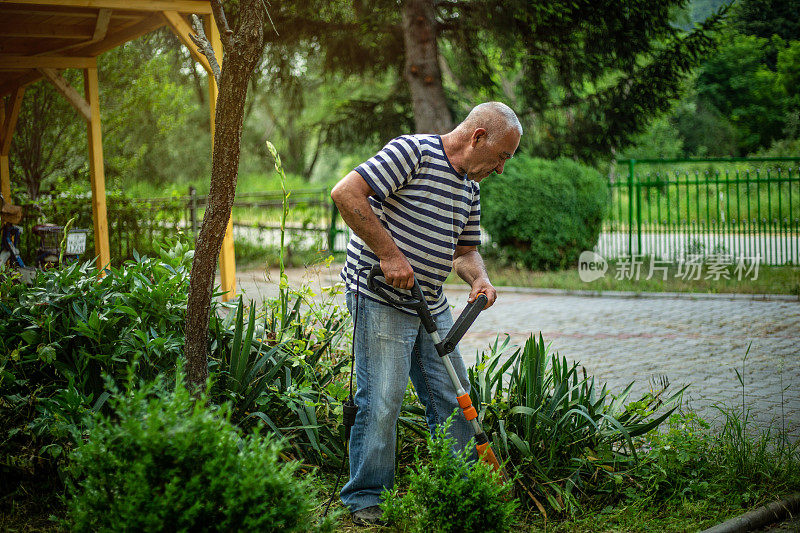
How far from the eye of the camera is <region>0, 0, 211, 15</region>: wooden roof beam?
679 cm

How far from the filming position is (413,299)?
3.26 m

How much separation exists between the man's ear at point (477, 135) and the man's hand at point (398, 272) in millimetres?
607

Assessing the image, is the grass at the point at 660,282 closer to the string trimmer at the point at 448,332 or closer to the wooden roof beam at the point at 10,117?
the wooden roof beam at the point at 10,117

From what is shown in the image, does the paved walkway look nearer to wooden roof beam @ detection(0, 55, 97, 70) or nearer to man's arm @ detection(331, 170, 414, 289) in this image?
man's arm @ detection(331, 170, 414, 289)

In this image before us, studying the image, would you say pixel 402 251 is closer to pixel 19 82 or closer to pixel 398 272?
pixel 398 272

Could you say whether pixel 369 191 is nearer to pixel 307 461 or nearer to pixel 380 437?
pixel 380 437

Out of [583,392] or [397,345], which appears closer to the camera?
[397,345]

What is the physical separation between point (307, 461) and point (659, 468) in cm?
183

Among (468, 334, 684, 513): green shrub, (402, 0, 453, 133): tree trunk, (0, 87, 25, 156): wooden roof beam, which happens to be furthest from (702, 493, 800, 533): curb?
(0, 87, 25, 156): wooden roof beam

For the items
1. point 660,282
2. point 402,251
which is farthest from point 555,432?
point 660,282

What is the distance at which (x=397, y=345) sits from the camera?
326cm

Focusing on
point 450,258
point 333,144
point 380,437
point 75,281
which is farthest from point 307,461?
point 333,144

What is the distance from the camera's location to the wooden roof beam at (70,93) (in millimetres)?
9406

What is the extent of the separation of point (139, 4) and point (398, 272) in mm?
5459
